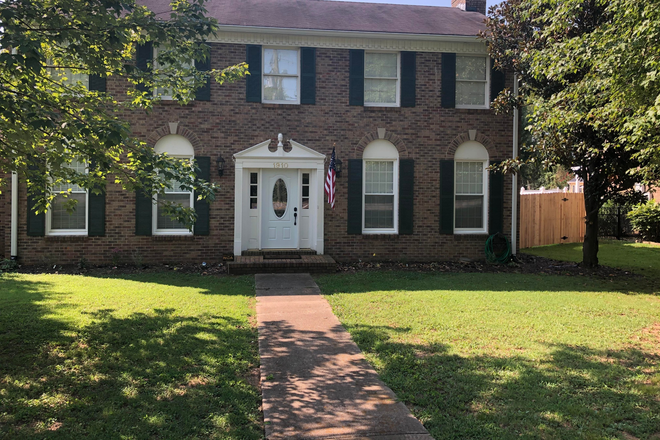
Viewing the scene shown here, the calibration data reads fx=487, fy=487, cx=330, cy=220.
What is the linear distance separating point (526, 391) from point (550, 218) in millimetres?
15579

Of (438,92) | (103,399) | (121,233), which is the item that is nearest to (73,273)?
(121,233)

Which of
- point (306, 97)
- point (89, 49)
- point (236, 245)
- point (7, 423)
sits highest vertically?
point (306, 97)

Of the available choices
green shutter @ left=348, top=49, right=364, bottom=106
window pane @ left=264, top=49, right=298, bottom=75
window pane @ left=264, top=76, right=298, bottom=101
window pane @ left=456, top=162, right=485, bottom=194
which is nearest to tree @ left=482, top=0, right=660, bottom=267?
window pane @ left=456, top=162, right=485, bottom=194

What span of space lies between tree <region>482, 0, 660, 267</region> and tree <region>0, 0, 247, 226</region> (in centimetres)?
549

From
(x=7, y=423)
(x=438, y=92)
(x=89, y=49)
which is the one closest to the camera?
(x=7, y=423)

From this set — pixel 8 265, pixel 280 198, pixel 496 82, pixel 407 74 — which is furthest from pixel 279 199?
pixel 496 82

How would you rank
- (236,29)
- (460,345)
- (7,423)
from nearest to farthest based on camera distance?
1. (7,423)
2. (460,345)
3. (236,29)

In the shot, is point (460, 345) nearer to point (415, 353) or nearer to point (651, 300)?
Result: point (415, 353)

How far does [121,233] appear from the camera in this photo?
11.6 metres

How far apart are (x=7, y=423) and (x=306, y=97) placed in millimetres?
9750

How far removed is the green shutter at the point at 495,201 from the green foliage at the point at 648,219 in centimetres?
880

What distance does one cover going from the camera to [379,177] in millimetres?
12508

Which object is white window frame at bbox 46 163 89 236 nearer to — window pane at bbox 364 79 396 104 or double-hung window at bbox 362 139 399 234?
double-hung window at bbox 362 139 399 234

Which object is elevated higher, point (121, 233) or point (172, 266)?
point (121, 233)
